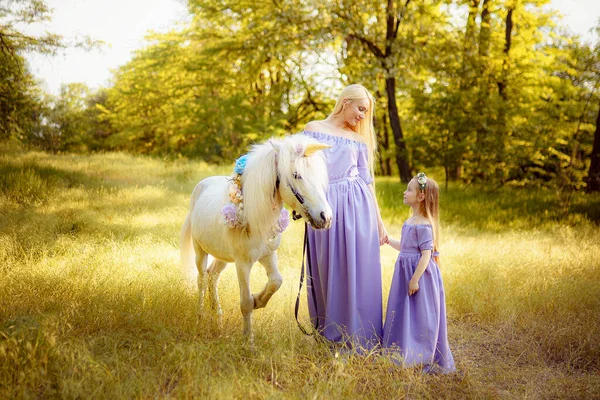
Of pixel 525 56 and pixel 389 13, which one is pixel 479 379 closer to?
pixel 389 13

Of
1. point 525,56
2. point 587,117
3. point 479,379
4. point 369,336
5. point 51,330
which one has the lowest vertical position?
point 479,379

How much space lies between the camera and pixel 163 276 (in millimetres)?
4551

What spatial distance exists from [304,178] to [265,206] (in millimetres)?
396

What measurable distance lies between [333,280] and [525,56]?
41.0ft

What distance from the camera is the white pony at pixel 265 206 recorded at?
2.73m

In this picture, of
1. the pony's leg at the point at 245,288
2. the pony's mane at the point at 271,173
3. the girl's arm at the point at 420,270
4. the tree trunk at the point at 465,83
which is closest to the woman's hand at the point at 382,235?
the girl's arm at the point at 420,270

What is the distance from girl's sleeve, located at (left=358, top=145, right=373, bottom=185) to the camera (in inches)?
142

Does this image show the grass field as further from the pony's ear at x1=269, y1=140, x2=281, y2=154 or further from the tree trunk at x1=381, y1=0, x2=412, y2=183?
the tree trunk at x1=381, y1=0, x2=412, y2=183

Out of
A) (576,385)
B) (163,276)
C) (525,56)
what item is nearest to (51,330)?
(163,276)

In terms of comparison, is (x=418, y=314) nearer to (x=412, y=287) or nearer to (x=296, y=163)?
(x=412, y=287)

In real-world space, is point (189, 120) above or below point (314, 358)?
above

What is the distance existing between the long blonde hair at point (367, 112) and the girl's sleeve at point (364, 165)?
0.18ft

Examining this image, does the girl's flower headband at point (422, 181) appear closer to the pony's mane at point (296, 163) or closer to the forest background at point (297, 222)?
the pony's mane at point (296, 163)

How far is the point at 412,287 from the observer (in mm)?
3309
